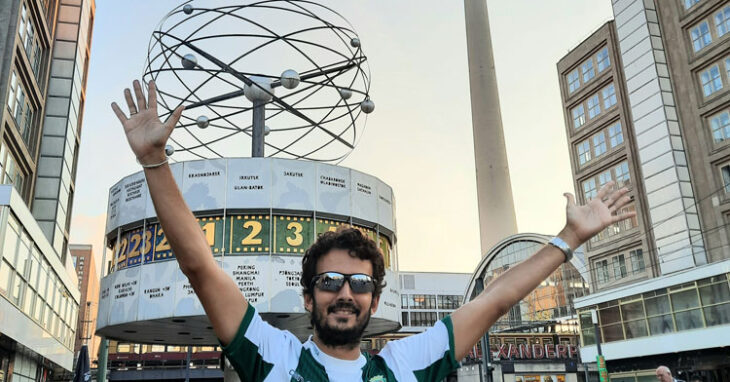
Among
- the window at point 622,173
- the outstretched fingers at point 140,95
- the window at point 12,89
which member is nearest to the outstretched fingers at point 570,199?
the outstretched fingers at point 140,95

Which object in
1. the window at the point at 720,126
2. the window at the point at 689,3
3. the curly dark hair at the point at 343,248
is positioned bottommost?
the curly dark hair at the point at 343,248

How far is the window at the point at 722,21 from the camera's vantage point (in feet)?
103

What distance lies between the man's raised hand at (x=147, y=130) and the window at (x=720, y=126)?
112 feet

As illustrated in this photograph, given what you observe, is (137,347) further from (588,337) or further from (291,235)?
(291,235)

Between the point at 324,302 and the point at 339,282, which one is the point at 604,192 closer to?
the point at 339,282

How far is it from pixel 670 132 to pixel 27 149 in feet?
113

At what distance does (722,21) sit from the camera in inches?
1248

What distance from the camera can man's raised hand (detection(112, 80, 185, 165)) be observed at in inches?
112

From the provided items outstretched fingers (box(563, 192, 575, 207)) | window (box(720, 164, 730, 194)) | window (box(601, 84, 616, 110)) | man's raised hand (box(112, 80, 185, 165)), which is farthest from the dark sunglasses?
window (box(601, 84, 616, 110))

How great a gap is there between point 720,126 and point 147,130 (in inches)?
1374

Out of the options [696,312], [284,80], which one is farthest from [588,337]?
[284,80]

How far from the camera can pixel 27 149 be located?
1256 inches

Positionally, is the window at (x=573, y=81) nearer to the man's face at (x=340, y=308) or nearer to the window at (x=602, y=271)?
the window at (x=602, y=271)

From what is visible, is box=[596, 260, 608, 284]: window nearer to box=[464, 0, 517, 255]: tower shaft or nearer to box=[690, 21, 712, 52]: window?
box=[690, 21, 712, 52]: window
